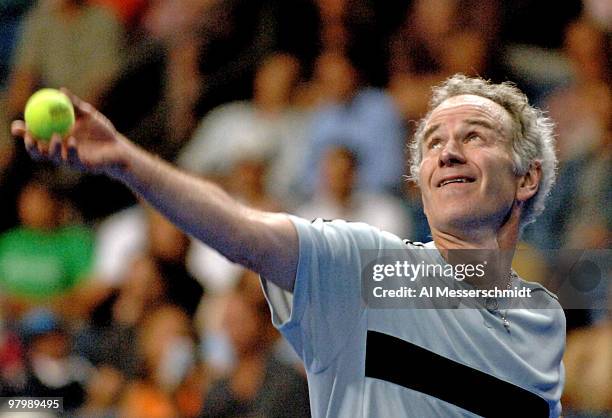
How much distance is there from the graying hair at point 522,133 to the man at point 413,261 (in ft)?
0.31

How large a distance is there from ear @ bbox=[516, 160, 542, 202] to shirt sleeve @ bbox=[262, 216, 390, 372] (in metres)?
0.90

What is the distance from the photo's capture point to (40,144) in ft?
6.33

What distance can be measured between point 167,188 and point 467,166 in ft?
3.49

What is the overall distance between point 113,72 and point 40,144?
Result: 17.2 feet

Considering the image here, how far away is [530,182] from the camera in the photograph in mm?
3027

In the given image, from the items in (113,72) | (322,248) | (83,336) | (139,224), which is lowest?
(83,336)

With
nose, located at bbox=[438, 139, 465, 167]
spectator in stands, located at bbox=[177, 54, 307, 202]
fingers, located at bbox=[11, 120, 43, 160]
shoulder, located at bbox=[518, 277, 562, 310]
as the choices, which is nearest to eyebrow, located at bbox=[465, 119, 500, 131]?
nose, located at bbox=[438, 139, 465, 167]

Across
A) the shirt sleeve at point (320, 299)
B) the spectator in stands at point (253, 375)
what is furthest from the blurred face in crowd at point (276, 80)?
the shirt sleeve at point (320, 299)

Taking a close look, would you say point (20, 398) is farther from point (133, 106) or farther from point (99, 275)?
point (133, 106)

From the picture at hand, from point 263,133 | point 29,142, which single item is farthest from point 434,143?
point 263,133

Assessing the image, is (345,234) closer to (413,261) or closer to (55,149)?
(413,261)

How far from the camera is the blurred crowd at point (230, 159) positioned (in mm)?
5203


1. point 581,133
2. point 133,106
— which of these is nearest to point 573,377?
point 581,133

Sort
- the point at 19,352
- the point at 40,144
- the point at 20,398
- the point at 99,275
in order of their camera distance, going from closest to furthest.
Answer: the point at 40,144
the point at 20,398
the point at 19,352
the point at 99,275
